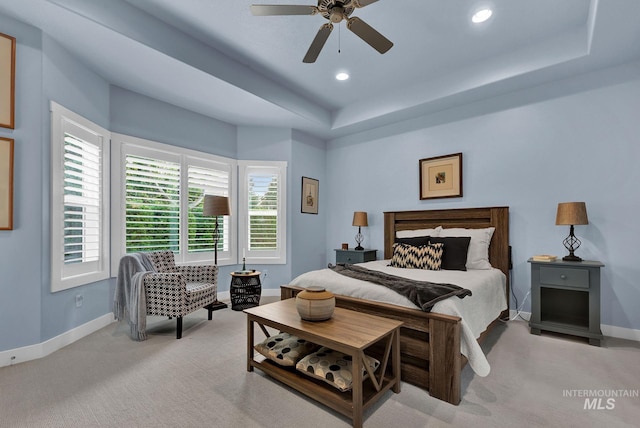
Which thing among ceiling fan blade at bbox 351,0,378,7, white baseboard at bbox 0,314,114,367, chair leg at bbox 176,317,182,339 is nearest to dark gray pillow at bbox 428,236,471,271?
ceiling fan blade at bbox 351,0,378,7

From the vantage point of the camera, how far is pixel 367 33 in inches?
86.9

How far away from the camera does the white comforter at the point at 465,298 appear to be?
6.37 ft

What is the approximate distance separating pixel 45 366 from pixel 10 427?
2.80ft

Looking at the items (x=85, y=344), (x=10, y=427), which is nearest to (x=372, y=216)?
(x=85, y=344)

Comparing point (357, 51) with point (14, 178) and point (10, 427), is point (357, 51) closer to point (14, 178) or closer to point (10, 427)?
point (14, 178)

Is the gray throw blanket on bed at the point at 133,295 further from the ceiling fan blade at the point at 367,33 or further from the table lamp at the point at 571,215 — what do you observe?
the table lamp at the point at 571,215

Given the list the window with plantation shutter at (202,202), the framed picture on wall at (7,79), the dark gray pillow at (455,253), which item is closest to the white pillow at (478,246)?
the dark gray pillow at (455,253)

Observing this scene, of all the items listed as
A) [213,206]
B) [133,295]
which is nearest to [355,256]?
[213,206]

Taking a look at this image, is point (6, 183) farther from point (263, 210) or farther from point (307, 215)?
point (307, 215)

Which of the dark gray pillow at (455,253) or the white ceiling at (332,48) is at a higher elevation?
the white ceiling at (332,48)

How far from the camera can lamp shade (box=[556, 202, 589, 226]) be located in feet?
9.68

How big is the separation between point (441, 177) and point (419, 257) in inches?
55.7

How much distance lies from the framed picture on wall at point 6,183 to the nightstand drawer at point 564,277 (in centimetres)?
499

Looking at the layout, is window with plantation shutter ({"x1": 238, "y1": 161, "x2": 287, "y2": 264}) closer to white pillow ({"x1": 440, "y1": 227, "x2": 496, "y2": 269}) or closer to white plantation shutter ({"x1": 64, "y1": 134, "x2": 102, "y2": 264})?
white plantation shutter ({"x1": 64, "y1": 134, "x2": 102, "y2": 264})
